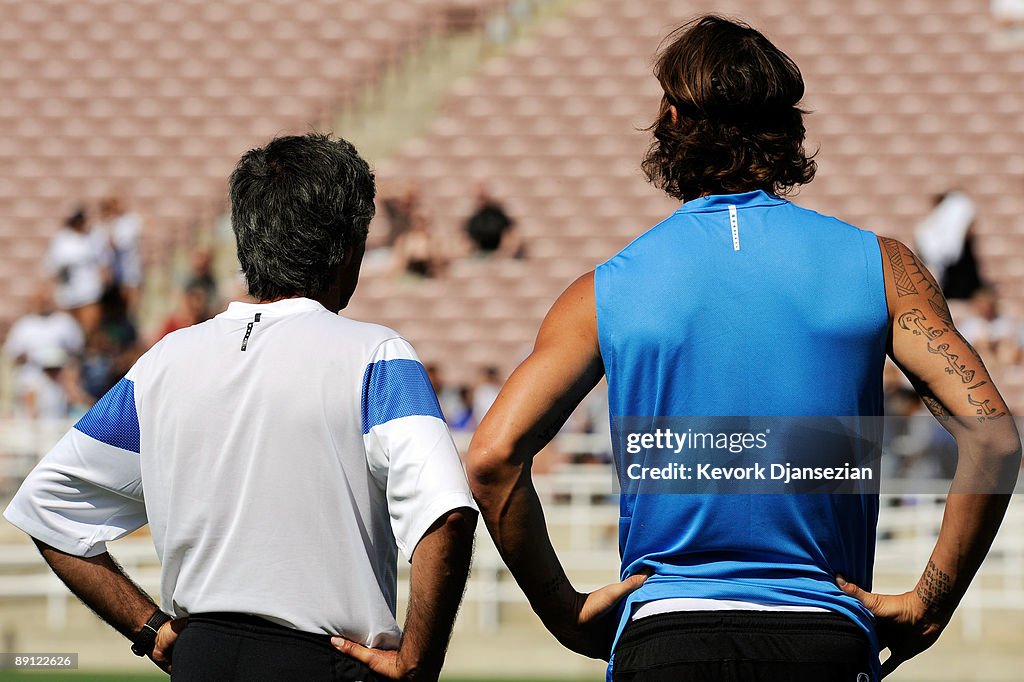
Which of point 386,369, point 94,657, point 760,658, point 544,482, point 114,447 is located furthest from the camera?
point 544,482

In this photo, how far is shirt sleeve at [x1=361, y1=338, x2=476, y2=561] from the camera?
233cm

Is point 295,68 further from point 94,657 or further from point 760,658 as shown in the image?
point 760,658

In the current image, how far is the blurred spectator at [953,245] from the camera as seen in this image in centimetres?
1229

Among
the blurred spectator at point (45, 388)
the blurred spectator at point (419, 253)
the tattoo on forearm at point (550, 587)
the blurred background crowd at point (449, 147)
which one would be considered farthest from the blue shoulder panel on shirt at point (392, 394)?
the blurred spectator at point (419, 253)

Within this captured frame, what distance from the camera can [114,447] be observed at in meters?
2.57

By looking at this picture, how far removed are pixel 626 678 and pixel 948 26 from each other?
1673 cm

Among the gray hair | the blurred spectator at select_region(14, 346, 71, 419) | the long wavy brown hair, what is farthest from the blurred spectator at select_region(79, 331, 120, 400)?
the long wavy brown hair

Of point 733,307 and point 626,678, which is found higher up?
point 733,307

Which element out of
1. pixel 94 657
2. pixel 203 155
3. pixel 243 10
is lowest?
pixel 94 657

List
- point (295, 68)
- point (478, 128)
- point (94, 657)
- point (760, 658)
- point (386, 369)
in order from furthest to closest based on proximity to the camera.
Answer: point (295, 68)
point (478, 128)
point (94, 657)
point (386, 369)
point (760, 658)

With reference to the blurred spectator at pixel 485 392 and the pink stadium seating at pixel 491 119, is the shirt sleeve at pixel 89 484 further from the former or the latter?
the pink stadium seating at pixel 491 119

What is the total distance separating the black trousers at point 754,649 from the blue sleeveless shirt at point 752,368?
0.03 m

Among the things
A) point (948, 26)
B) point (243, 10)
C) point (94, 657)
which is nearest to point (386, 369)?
point (94, 657)

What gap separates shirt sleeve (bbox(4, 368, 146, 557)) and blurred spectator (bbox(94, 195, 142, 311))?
36.0ft
